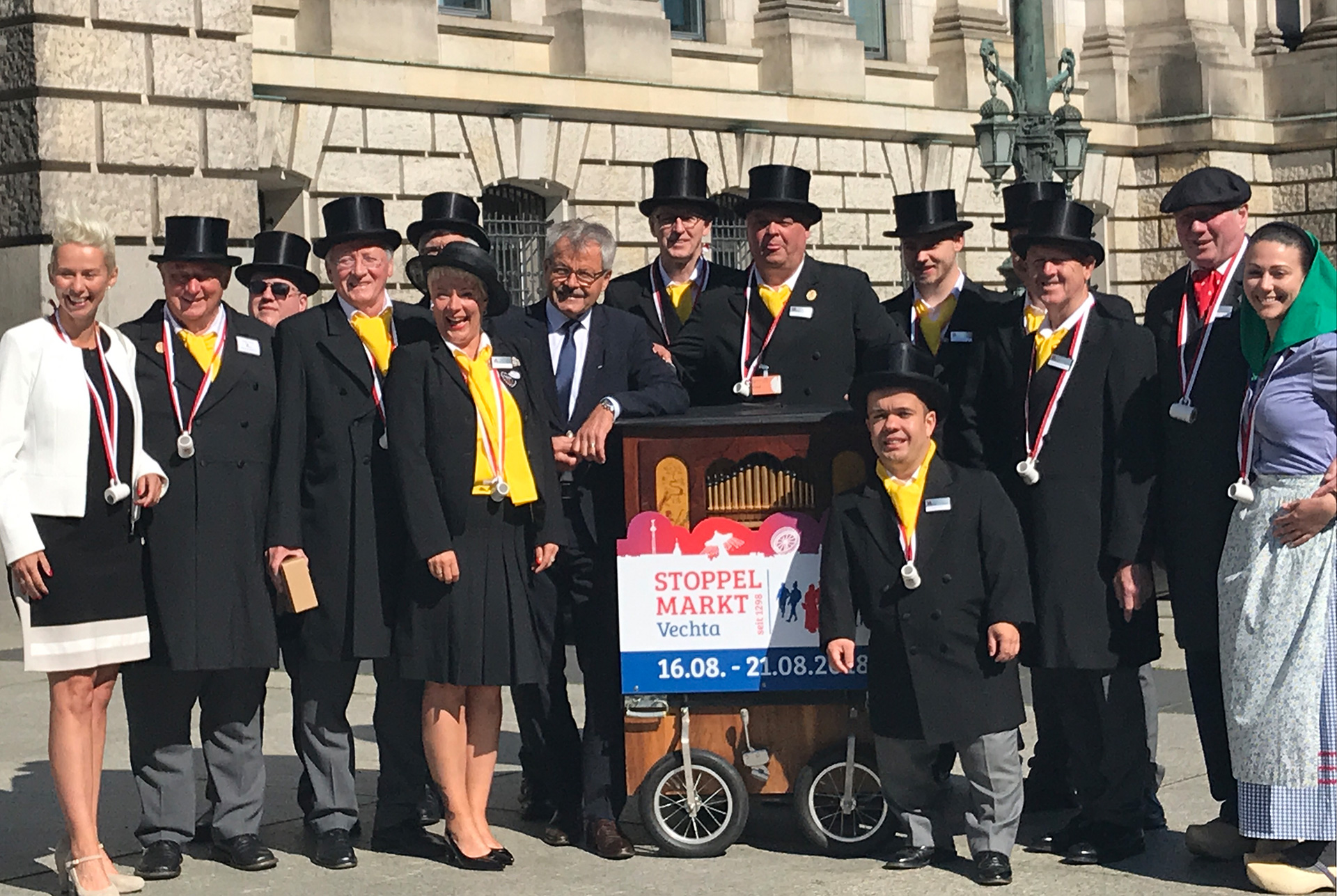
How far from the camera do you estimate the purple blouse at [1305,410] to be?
21.0 feet

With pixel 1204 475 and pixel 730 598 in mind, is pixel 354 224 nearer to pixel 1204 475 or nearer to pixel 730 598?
pixel 730 598

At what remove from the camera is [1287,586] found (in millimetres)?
6430

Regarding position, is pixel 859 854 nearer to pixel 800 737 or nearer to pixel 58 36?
pixel 800 737

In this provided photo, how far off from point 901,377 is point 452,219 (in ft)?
6.50

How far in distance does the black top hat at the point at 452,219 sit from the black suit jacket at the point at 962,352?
1.60 m

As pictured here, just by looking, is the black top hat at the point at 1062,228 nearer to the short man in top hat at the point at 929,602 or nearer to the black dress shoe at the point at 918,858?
the short man in top hat at the point at 929,602

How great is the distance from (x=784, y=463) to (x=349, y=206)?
1719mm

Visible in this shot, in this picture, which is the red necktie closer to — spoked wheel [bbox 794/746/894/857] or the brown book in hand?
spoked wheel [bbox 794/746/894/857]

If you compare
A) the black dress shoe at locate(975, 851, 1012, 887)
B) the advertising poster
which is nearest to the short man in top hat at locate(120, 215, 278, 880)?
the advertising poster

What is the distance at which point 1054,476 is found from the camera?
6.97m

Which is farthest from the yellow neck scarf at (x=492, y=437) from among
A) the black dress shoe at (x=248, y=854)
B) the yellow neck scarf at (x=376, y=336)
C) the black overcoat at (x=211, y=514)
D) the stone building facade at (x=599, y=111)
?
the stone building facade at (x=599, y=111)

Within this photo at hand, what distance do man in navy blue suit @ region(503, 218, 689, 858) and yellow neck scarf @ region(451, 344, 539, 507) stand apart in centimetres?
23

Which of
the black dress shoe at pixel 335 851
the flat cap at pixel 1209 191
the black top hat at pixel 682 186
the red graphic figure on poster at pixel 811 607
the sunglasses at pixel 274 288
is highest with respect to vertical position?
the black top hat at pixel 682 186

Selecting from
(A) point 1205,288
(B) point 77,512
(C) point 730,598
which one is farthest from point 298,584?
(A) point 1205,288
